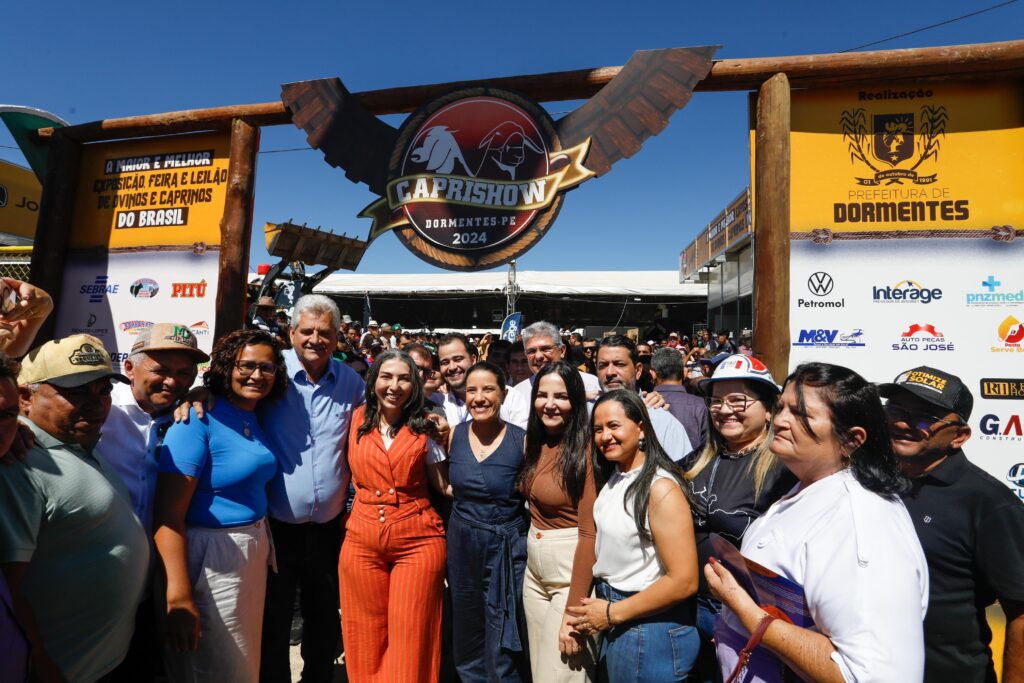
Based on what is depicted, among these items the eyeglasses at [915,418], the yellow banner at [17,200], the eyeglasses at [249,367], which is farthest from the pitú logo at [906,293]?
the yellow banner at [17,200]

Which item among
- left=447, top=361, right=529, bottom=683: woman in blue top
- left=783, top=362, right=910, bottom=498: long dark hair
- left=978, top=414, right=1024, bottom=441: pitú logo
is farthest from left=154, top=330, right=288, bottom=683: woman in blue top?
left=978, top=414, right=1024, bottom=441: pitú logo

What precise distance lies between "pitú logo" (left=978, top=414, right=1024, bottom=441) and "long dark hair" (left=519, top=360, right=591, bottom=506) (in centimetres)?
251

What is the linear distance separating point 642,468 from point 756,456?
483mm

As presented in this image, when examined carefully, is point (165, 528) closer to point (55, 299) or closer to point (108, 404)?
point (108, 404)

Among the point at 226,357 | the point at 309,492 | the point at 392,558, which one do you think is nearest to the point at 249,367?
the point at 226,357

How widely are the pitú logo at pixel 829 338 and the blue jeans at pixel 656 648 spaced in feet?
6.68

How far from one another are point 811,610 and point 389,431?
2141 millimetres

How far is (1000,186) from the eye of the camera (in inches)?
129

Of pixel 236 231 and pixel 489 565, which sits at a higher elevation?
pixel 236 231

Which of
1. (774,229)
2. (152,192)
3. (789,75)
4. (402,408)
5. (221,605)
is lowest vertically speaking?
(221,605)

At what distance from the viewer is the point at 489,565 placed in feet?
8.98

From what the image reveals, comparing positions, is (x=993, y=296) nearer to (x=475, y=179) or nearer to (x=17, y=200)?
(x=475, y=179)

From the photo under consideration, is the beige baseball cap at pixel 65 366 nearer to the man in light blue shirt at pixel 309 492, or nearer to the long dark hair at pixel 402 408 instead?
the man in light blue shirt at pixel 309 492

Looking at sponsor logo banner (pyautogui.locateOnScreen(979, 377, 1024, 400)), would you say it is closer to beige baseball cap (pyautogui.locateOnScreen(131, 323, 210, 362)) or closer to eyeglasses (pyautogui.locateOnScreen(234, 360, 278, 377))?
eyeglasses (pyautogui.locateOnScreen(234, 360, 278, 377))
